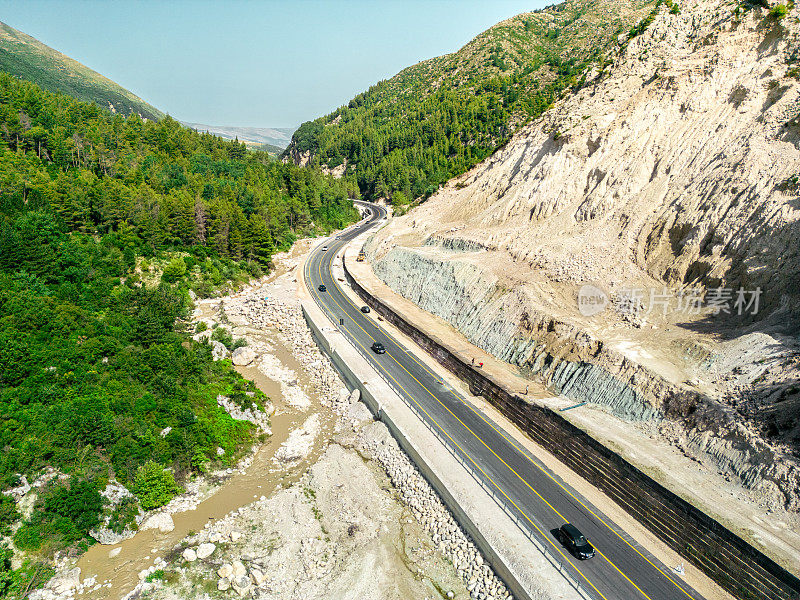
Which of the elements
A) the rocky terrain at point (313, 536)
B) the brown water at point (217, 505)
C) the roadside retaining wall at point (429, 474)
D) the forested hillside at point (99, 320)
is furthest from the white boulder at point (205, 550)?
the roadside retaining wall at point (429, 474)

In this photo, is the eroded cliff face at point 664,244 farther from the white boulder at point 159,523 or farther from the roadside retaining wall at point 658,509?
the white boulder at point 159,523

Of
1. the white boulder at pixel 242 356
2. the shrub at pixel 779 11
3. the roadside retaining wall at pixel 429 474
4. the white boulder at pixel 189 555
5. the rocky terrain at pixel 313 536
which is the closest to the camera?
the roadside retaining wall at pixel 429 474

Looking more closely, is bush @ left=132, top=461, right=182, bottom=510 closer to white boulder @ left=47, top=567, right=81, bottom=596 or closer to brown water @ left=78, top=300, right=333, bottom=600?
brown water @ left=78, top=300, right=333, bottom=600

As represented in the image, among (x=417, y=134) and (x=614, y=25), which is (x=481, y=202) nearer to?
(x=417, y=134)

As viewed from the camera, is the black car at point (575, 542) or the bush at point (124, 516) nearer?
the black car at point (575, 542)

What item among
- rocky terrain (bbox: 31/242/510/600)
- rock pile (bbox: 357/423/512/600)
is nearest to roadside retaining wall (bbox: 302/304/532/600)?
rock pile (bbox: 357/423/512/600)

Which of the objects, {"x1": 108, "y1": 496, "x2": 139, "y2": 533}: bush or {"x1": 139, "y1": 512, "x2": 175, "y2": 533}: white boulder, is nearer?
{"x1": 108, "y1": 496, "x2": 139, "y2": 533}: bush
